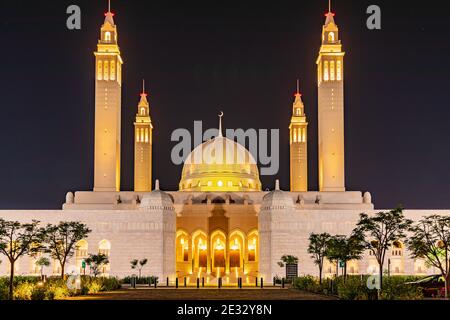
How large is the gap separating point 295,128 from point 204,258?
53.5ft

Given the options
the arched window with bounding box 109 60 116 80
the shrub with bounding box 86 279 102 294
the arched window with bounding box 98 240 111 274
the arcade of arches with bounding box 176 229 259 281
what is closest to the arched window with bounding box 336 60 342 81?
the arcade of arches with bounding box 176 229 259 281

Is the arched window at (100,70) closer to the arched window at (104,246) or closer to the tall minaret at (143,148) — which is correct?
the tall minaret at (143,148)

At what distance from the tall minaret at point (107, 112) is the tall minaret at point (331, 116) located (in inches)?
568

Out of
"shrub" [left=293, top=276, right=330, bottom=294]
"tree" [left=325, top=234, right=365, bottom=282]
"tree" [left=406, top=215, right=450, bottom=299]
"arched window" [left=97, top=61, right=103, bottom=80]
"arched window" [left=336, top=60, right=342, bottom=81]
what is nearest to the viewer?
"tree" [left=406, top=215, right=450, bottom=299]

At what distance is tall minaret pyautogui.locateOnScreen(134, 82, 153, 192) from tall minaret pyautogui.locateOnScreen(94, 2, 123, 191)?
285 inches

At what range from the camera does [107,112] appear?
5575cm

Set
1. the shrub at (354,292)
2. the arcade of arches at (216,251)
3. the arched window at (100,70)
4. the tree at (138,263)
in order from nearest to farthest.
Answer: the shrub at (354,292) → the tree at (138,263) → the arched window at (100,70) → the arcade of arches at (216,251)

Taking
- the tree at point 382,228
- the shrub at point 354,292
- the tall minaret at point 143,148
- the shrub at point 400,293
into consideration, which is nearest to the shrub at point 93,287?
the shrub at point 354,292

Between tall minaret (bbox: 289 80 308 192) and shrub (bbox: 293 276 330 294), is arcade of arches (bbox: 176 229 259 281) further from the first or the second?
shrub (bbox: 293 276 330 294)

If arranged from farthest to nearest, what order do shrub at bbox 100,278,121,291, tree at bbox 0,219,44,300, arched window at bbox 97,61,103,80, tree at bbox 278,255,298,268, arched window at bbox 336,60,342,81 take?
arched window at bbox 336,60,342,81
arched window at bbox 97,61,103,80
tree at bbox 278,255,298,268
shrub at bbox 100,278,121,291
tree at bbox 0,219,44,300

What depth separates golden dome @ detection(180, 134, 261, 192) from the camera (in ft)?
205

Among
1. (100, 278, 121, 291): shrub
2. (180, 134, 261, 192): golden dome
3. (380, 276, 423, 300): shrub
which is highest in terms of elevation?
(180, 134, 261, 192): golden dome

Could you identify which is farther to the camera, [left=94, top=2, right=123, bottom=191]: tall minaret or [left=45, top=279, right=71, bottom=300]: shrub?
[left=94, top=2, right=123, bottom=191]: tall minaret

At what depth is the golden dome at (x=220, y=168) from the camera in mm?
62469
